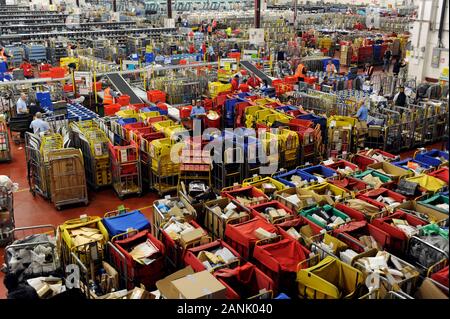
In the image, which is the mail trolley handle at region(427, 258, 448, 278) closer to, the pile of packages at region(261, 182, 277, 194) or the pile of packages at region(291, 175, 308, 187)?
the pile of packages at region(291, 175, 308, 187)

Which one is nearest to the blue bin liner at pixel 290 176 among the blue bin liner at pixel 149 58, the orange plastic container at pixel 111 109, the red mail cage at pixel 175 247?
the red mail cage at pixel 175 247

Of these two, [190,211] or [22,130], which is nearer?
[190,211]

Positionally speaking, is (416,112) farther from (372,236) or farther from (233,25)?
(233,25)

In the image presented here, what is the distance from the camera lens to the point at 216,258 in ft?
23.5

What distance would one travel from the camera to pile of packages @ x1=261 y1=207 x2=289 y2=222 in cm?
843

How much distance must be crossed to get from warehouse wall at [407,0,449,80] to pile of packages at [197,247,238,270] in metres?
10.7

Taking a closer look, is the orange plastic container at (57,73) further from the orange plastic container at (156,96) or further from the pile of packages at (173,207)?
the pile of packages at (173,207)

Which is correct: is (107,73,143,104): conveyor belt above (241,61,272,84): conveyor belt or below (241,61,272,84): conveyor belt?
below

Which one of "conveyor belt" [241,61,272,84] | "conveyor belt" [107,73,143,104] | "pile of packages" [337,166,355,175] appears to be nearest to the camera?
"pile of packages" [337,166,355,175]

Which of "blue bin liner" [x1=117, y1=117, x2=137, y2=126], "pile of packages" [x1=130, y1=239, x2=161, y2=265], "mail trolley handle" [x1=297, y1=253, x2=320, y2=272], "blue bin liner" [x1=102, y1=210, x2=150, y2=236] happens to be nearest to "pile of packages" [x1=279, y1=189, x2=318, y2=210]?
"mail trolley handle" [x1=297, y1=253, x2=320, y2=272]
